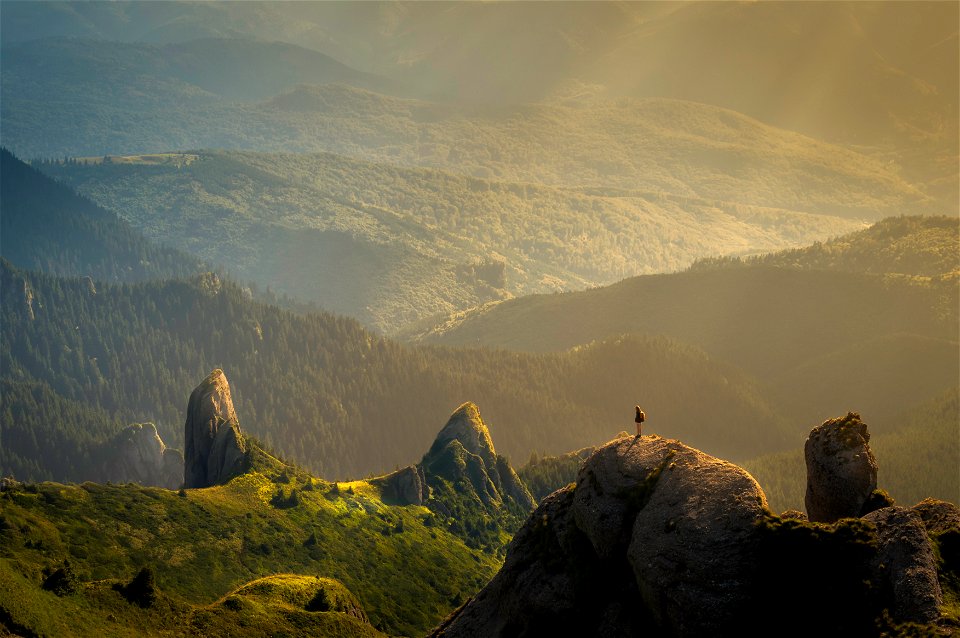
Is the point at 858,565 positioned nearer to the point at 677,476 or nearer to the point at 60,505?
the point at 677,476

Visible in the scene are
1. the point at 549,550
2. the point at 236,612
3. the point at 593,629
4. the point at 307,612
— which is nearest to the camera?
the point at 593,629

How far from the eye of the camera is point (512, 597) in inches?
3472

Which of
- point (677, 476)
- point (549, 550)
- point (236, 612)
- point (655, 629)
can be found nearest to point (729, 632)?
point (655, 629)

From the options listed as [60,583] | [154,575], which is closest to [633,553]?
[60,583]

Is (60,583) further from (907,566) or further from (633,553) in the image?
(907,566)

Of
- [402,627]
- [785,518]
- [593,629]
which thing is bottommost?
[402,627]

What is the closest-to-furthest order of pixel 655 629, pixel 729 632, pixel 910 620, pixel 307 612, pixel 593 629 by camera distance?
pixel 910 620 → pixel 729 632 → pixel 655 629 → pixel 593 629 → pixel 307 612

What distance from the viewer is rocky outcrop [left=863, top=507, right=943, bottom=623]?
66938 mm

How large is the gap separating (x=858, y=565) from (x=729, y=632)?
857cm

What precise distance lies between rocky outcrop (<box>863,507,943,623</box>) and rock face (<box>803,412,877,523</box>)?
21.9 feet

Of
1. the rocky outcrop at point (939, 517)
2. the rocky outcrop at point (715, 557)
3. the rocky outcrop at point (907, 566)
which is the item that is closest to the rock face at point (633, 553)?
the rocky outcrop at point (715, 557)

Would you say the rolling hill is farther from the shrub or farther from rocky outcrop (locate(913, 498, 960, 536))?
rocky outcrop (locate(913, 498, 960, 536))

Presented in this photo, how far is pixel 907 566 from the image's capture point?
68812 mm

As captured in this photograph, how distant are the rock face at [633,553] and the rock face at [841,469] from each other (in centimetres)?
736
